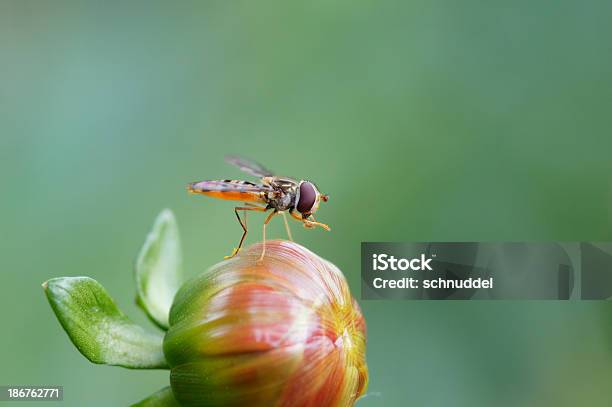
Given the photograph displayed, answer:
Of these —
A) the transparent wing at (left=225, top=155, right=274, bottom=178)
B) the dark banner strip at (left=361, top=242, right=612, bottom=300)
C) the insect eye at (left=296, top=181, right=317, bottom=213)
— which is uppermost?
the transparent wing at (left=225, top=155, right=274, bottom=178)

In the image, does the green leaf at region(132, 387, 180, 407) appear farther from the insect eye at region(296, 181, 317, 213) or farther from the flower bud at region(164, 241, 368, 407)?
the insect eye at region(296, 181, 317, 213)

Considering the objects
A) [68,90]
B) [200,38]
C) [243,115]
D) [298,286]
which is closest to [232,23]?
[200,38]

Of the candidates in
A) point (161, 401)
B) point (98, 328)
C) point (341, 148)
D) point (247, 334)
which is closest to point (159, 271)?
point (98, 328)

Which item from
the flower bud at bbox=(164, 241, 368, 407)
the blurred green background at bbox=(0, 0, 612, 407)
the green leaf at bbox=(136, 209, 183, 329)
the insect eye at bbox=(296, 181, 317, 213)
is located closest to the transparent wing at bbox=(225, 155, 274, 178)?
the green leaf at bbox=(136, 209, 183, 329)

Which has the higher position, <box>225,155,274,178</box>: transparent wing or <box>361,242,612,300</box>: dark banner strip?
<box>225,155,274,178</box>: transparent wing

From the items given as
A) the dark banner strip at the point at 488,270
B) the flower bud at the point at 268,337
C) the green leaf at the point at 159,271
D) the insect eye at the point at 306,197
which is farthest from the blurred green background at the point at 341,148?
the flower bud at the point at 268,337

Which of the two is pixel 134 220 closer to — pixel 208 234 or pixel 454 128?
pixel 208 234
